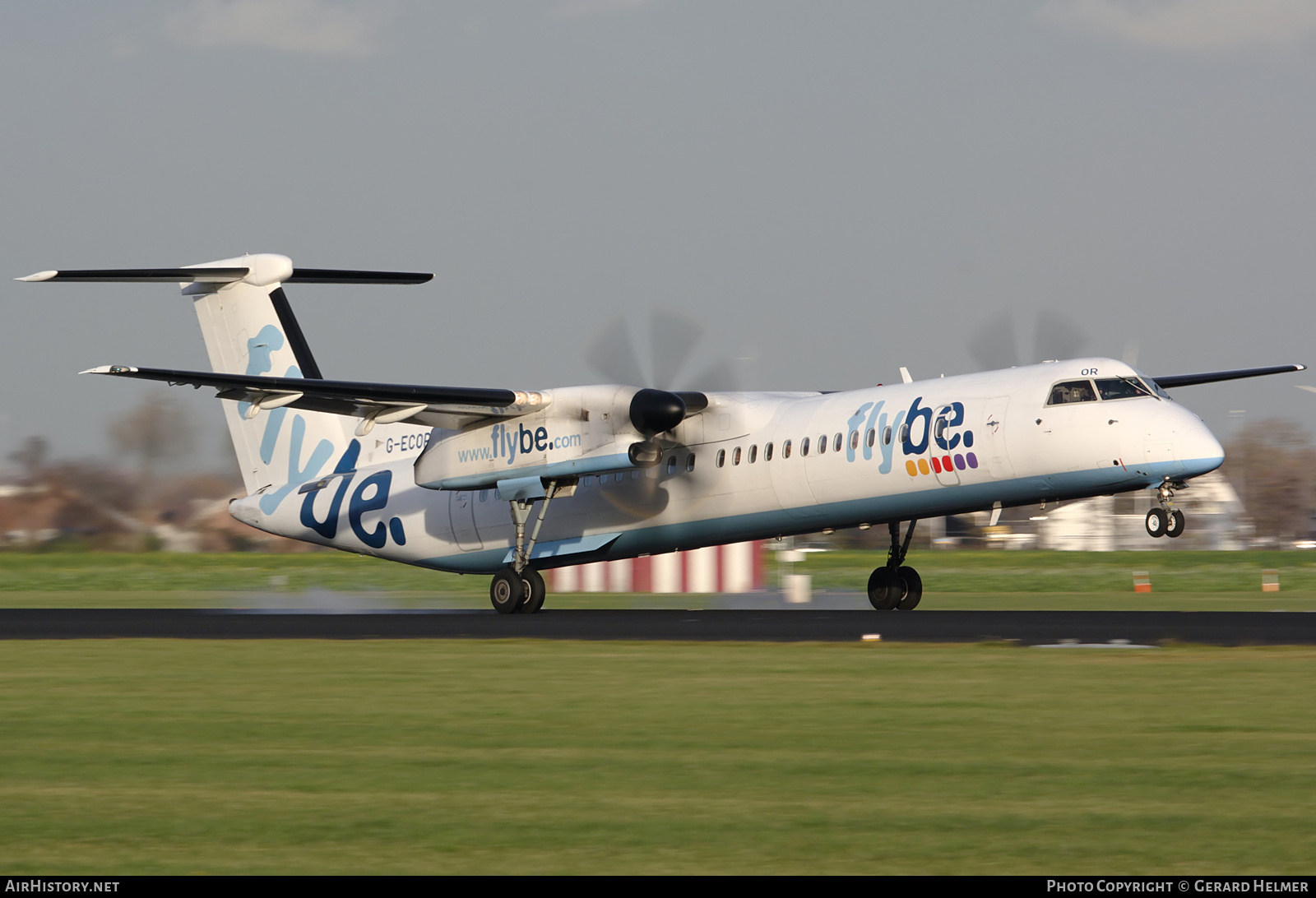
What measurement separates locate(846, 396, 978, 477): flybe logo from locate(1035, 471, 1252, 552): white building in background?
203ft

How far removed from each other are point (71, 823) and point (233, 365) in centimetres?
2303

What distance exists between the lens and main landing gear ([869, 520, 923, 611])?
83.6 ft

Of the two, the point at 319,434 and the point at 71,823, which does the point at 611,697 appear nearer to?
the point at 71,823

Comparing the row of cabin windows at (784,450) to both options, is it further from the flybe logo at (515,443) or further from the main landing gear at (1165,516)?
the main landing gear at (1165,516)

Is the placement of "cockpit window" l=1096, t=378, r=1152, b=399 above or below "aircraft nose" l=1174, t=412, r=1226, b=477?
above

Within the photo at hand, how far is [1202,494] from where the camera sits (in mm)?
104812

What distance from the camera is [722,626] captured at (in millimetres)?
21094

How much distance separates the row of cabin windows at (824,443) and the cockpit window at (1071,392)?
5.45 feet

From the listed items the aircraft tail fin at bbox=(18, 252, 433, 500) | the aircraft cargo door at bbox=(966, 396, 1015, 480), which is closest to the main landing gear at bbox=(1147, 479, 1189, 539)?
the aircraft cargo door at bbox=(966, 396, 1015, 480)

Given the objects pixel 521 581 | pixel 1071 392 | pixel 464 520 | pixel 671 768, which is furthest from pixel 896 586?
pixel 671 768

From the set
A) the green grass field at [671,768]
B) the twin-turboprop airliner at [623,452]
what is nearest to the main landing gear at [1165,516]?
the twin-turboprop airliner at [623,452]

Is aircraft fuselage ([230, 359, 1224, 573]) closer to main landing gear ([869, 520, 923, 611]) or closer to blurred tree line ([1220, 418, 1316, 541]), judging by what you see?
main landing gear ([869, 520, 923, 611])

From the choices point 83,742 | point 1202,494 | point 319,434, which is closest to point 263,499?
point 319,434
